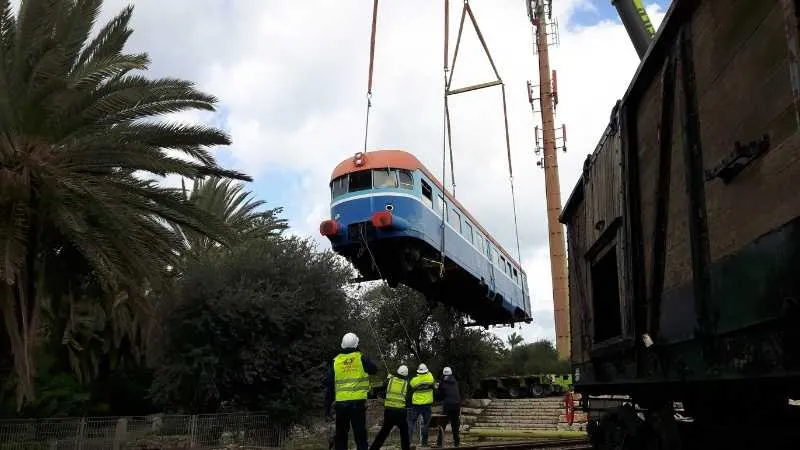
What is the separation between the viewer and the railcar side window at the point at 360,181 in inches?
598

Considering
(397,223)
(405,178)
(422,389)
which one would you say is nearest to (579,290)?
(422,389)

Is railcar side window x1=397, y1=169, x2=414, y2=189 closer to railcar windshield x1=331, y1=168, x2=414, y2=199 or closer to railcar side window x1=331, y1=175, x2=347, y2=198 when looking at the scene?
railcar windshield x1=331, y1=168, x2=414, y2=199

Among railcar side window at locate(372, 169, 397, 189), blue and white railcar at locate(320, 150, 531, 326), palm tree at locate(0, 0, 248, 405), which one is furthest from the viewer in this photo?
railcar side window at locate(372, 169, 397, 189)

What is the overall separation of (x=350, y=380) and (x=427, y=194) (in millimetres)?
8909

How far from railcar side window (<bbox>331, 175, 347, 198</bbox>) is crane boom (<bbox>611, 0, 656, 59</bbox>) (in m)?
8.74

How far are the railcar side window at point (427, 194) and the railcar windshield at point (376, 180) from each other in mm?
587

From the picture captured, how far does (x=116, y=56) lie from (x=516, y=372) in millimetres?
32313

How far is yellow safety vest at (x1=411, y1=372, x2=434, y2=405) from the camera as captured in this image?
12422 millimetres

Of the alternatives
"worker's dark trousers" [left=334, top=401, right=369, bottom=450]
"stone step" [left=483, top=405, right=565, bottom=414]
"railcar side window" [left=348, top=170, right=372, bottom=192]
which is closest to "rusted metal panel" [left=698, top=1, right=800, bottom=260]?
"worker's dark trousers" [left=334, top=401, right=369, bottom=450]

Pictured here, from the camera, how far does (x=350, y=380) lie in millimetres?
7375

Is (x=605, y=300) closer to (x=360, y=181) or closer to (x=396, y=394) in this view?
(x=396, y=394)

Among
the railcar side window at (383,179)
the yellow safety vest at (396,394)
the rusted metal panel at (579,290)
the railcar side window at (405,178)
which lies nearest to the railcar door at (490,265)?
the railcar side window at (405,178)

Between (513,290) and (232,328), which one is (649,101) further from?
(513,290)

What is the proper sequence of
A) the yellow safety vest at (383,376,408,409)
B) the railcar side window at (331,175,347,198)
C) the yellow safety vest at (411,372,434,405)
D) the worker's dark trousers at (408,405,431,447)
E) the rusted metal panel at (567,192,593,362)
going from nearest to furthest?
the rusted metal panel at (567,192,593,362) → the yellow safety vest at (383,376,408,409) → the yellow safety vest at (411,372,434,405) → the worker's dark trousers at (408,405,431,447) → the railcar side window at (331,175,347,198)
